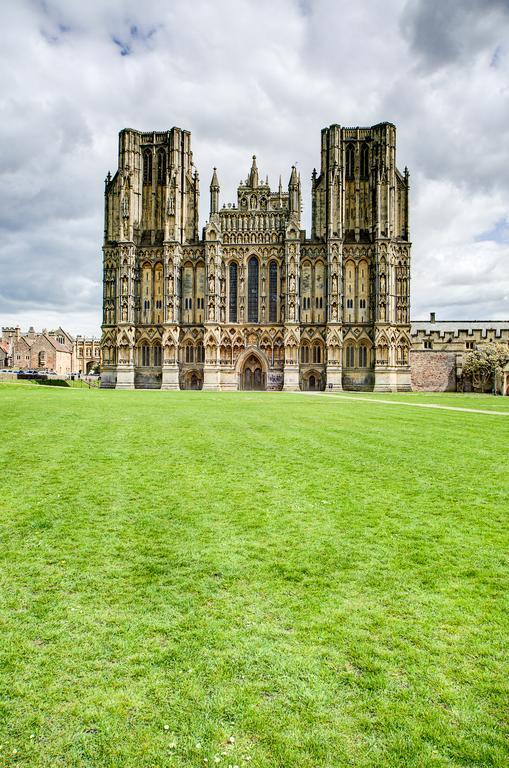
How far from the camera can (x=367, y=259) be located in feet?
208

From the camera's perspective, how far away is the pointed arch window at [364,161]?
213ft

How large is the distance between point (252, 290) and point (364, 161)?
74.4 ft

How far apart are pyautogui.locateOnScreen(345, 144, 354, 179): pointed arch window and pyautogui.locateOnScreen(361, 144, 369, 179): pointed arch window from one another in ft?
4.34

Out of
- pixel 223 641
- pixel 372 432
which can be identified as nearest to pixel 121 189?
pixel 372 432

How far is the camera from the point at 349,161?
214 ft

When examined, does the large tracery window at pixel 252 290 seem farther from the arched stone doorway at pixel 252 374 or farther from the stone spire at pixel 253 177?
the stone spire at pixel 253 177

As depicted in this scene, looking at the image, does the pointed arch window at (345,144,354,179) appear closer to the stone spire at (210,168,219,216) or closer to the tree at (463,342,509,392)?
the stone spire at (210,168,219,216)

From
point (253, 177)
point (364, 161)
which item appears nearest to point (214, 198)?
point (253, 177)

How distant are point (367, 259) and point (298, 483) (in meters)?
58.2

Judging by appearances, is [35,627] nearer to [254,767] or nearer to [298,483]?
[254,767]

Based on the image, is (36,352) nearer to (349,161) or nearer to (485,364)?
(349,161)

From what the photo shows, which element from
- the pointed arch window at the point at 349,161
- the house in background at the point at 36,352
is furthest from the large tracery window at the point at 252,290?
the house in background at the point at 36,352

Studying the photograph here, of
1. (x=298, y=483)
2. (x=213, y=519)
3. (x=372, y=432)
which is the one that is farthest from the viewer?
(x=372, y=432)

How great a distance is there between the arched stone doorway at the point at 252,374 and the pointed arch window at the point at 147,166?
93.7 feet
